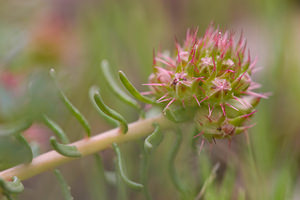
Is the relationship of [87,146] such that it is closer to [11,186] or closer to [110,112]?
[110,112]

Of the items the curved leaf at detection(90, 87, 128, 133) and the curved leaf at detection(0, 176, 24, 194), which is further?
the curved leaf at detection(90, 87, 128, 133)

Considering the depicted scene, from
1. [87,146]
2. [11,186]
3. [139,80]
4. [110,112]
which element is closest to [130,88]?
[110,112]

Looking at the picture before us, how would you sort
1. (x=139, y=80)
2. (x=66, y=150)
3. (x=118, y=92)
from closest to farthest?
(x=66, y=150), (x=118, y=92), (x=139, y=80)

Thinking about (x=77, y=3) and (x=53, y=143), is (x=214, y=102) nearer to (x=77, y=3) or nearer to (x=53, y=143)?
(x=53, y=143)

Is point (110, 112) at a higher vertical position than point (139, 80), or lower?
higher

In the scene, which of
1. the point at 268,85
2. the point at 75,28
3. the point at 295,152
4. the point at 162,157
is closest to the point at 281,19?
the point at 268,85

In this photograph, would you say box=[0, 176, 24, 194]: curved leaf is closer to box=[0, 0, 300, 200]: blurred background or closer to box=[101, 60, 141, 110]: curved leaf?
box=[0, 0, 300, 200]: blurred background

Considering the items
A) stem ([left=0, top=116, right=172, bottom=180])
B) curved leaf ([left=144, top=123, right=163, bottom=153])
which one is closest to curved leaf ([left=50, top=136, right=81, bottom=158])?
stem ([left=0, top=116, right=172, bottom=180])
